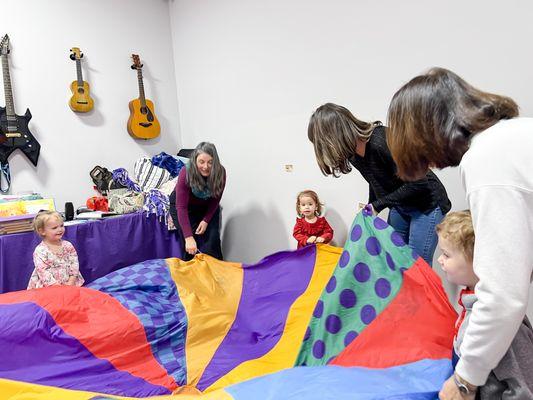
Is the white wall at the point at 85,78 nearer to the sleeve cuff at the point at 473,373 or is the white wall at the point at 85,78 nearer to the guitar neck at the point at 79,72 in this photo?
the guitar neck at the point at 79,72

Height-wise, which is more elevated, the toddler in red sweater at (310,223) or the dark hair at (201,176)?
the dark hair at (201,176)

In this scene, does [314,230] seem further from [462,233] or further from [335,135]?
[462,233]

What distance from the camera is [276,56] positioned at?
3.02 m

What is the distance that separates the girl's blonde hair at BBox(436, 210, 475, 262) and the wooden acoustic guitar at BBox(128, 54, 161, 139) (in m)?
3.19

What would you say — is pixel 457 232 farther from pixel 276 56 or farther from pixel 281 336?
pixel 276 56

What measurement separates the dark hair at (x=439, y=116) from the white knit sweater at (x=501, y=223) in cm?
4

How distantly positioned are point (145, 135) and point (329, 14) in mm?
2049

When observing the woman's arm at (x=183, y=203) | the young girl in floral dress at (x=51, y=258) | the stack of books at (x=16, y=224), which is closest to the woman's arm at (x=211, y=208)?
the woman's arm at (x=183, y=203)

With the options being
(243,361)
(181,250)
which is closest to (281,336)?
(243,361)

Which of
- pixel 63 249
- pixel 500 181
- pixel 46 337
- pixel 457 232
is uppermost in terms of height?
pixel 500 181

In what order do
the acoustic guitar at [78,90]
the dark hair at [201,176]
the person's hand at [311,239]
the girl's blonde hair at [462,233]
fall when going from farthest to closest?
the acoustic guitar at [78,90] < the dark hair at [201,176] < the person's hand at [311,239] < the girl's blonde hair at [462,233]

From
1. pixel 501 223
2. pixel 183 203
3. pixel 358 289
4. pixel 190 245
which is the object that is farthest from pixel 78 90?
pixel 501 223

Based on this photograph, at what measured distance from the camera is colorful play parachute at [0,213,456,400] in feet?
4.10

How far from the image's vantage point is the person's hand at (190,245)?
281 cm
